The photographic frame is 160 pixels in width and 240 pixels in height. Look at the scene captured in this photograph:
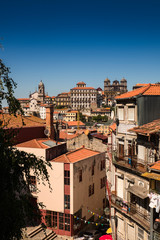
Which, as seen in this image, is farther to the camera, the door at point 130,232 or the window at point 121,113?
the window at point 121,113

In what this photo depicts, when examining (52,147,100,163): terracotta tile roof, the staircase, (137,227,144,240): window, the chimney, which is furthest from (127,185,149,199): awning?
the chimney

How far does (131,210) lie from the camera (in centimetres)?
1694

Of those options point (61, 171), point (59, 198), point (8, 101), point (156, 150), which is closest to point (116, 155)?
point (156, 150)

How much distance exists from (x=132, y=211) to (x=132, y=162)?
3717 millimetres

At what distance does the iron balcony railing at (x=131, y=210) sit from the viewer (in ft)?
51.3

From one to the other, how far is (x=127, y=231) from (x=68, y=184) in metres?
8.74

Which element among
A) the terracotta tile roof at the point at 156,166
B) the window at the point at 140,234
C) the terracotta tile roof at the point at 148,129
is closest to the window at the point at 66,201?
the window at the point at 140,234

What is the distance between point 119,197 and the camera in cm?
1912

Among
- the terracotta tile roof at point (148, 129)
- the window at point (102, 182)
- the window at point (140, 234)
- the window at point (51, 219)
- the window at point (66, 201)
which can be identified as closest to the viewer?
the terracotta tile roof at point (148, 129)

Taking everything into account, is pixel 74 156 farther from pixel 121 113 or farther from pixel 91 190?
pixel 121 113

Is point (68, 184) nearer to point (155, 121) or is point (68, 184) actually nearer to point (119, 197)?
point (119, 197)

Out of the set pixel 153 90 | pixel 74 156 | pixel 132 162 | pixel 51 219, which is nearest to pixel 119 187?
pixel 132 162

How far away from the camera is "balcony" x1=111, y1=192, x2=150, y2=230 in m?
15.4

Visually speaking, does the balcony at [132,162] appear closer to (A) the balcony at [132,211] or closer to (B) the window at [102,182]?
(A) the balcony at [132,211]
